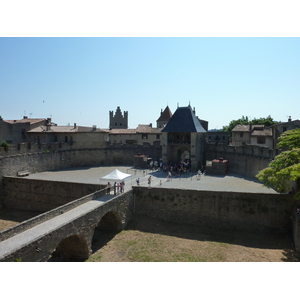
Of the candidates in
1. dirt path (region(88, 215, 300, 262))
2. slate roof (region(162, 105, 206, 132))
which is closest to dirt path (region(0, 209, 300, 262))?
dirt path (region(88, 215, 300, 262))

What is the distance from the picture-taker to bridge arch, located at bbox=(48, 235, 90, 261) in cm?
1762

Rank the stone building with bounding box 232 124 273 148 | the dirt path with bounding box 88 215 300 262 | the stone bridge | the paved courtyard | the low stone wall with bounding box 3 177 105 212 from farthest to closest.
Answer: the stone building with bounding box 232 124 273 148
the low stone wall with bounding box 3 177 105 212
the paved courtyard
the dirt path with bounding box 88 215 300 262
the stone bridge

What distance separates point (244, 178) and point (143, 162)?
14106 millimetres

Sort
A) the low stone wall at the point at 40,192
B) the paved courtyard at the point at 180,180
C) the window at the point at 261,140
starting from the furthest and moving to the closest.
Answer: the window at the point at 261,140, the low stone wall at the point at 40,192, the paved courtyard at the point at 180,180

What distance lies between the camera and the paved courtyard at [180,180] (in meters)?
24.9

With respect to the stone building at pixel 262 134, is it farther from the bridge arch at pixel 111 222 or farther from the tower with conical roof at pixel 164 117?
the bridge arch at pixel 111 222

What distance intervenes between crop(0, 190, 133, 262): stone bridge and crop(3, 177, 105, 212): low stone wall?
4.60 m

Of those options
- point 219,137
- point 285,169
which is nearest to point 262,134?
point 219,137

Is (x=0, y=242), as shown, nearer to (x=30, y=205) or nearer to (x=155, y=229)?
(x=155, y=229)

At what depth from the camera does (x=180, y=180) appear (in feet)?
94.7

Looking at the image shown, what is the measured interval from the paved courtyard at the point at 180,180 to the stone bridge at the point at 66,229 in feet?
12.3

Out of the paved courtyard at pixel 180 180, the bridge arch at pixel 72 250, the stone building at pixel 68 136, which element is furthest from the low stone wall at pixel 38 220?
the stone building at pixel 68 136

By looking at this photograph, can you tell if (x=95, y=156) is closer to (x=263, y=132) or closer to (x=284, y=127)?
(x=263, y=132)

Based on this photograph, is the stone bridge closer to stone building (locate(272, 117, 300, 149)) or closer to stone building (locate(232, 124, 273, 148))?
stone building (locate(272, 117, 300, 149))
